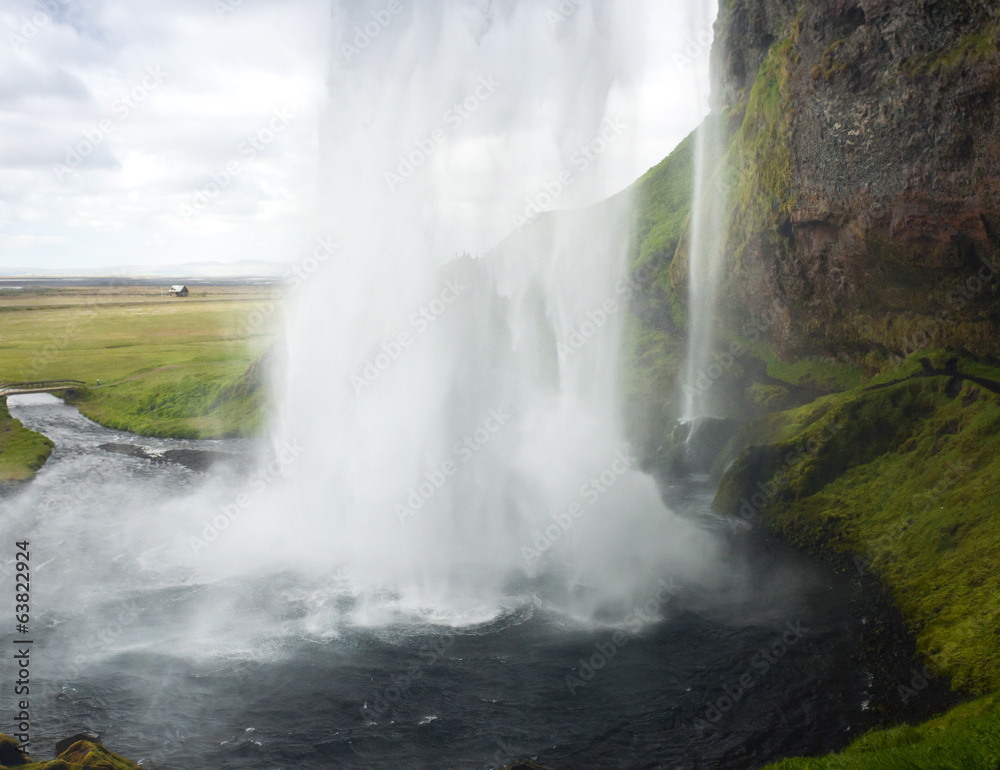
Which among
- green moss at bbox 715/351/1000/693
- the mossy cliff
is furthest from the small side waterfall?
green moss at bbox 715/351/1000/693

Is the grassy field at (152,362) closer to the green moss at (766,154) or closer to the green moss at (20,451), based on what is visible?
the green moss at (20,451)

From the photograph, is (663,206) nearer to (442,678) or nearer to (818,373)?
(818,373)

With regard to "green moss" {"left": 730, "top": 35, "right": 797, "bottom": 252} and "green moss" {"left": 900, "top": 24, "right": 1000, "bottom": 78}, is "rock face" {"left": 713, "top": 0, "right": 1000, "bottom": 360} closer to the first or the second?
"green moss" {"left": 900, "top": 24, "right": 1000, "bottom": 78}

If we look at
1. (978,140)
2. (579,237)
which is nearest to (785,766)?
(978,140)

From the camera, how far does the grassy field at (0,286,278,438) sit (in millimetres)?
65812

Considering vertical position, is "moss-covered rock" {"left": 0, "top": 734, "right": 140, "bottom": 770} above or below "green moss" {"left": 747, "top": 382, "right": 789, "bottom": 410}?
below

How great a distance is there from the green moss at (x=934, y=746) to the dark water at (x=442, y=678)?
179 cm

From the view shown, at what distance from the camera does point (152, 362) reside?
3460 inches

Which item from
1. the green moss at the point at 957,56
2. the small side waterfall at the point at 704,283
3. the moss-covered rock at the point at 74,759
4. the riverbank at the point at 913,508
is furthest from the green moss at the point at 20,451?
the green moss at the point at 957,56

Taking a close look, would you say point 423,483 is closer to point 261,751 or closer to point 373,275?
point 373,275

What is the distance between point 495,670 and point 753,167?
42.8 metres

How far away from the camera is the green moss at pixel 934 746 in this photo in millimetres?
15117

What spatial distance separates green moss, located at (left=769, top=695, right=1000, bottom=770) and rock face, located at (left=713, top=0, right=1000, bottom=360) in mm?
23574

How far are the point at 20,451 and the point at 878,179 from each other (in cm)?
6085
